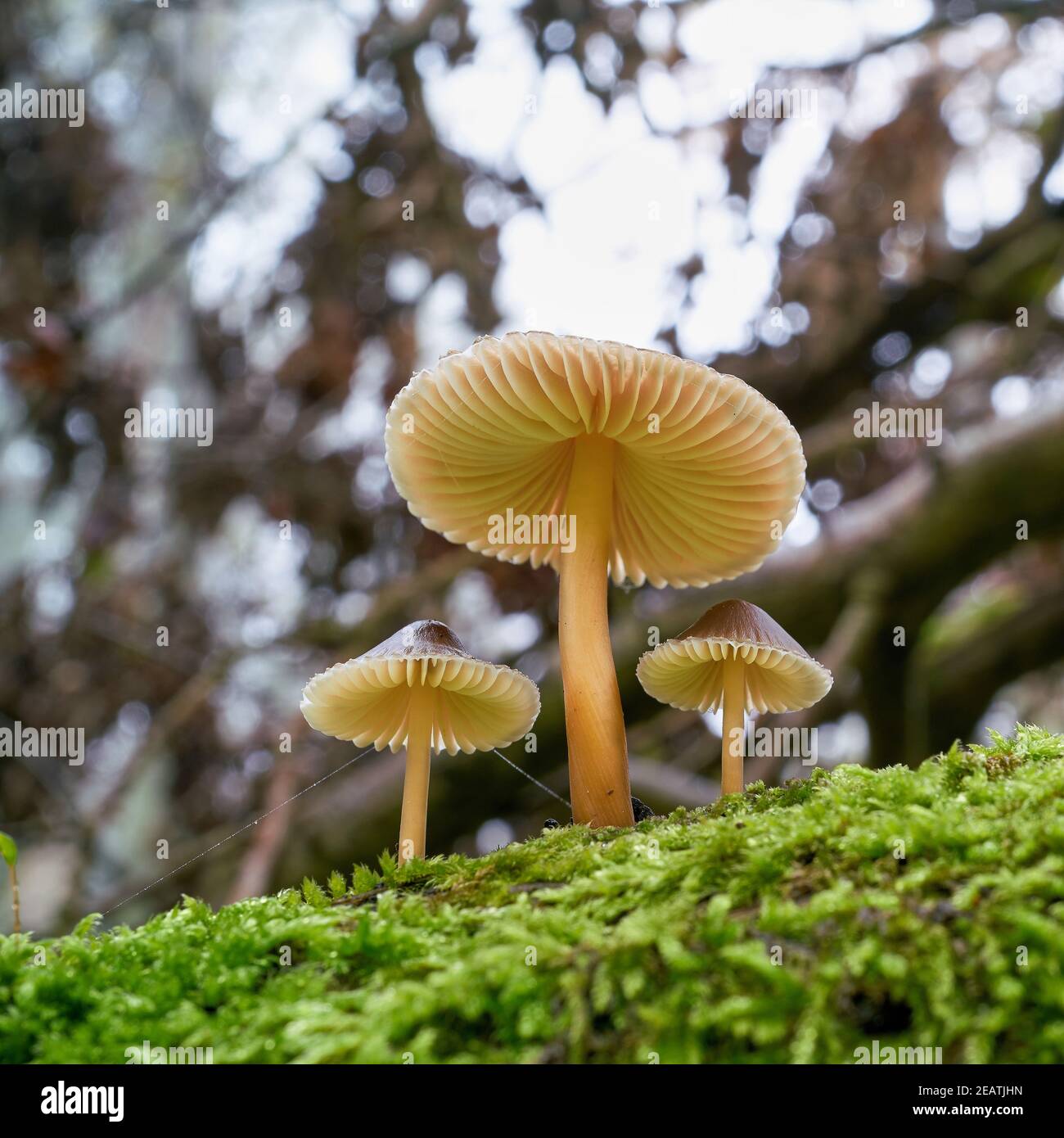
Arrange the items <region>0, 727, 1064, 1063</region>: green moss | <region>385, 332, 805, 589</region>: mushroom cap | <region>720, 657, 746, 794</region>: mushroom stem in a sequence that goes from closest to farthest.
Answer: <region>0, 727, 1064, 1063</region>: green moss → <region>385, 332, 805, 589</region>: mushroom cap → <region>720, 657, 746, 794</region>: mushroom stem

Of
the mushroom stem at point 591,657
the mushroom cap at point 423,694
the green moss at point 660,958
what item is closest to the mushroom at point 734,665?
the mushroom stem at point 591,657

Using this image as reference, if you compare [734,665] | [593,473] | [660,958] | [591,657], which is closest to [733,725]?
[734,665]

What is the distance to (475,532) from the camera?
2637 millimetres

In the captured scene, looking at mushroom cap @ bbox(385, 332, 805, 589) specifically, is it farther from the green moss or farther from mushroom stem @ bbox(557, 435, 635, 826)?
the green moss

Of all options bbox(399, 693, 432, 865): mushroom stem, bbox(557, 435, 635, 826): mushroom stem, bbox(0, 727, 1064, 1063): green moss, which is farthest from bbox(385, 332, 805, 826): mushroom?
bbox(0, 727, 1064, 1063): green moss

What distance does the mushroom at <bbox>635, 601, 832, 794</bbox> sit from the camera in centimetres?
190

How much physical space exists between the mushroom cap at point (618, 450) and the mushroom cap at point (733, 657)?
1.10 ft

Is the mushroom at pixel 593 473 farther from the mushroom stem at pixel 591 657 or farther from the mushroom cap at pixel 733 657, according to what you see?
the mushroom cap at pixel 733 657

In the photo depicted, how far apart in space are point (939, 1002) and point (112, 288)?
751 centimetres

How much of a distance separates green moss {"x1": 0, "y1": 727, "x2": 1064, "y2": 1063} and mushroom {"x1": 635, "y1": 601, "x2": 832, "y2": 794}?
44 cm

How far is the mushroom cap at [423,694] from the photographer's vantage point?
1.82m
